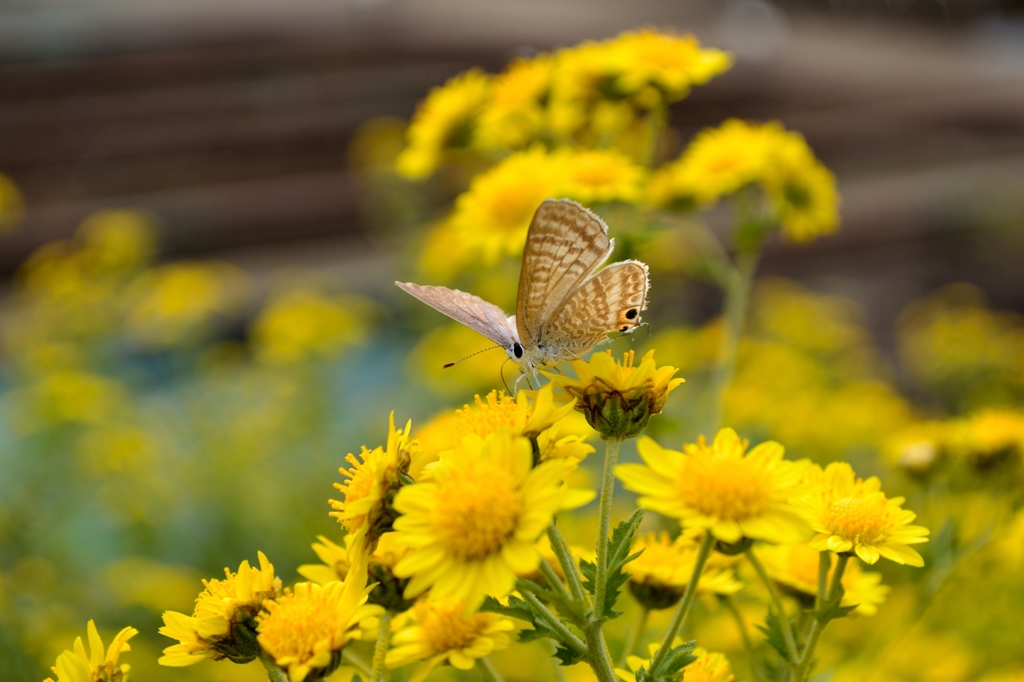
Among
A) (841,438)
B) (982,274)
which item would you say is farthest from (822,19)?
(841,438)

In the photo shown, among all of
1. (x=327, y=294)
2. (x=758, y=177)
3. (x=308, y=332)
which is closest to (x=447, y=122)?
(x=758, y=177)

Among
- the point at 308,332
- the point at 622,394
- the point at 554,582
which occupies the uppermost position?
the point at 622,394

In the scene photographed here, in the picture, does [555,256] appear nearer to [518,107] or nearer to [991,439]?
[518,107]

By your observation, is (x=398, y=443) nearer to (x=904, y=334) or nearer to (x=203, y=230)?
(x=904, y=334)

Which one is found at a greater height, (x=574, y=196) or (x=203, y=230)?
(x=574, y=196)

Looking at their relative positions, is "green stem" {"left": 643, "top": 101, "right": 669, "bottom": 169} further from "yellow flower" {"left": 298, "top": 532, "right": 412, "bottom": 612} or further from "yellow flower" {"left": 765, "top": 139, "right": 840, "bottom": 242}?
"yellow flower" {"left": 298, "top": 532, "right": 412, "bottom": 612}

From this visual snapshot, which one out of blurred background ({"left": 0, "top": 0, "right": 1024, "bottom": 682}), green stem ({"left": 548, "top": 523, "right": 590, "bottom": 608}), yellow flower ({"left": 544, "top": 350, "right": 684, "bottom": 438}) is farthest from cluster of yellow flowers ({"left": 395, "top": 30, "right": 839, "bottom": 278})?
green stem ({"left": 548, "top": 523, "right": 590, "bottom": 608})

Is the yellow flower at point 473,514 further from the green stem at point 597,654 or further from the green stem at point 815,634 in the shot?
the green stem at point 815,634
